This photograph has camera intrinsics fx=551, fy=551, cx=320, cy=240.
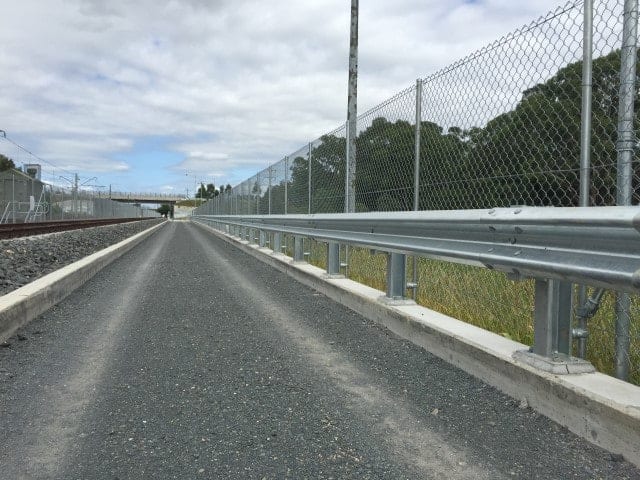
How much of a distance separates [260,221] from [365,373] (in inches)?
403

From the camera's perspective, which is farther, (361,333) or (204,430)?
(361,333)

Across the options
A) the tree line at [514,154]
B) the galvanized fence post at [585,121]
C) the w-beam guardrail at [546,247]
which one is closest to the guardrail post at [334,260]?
the tree line at [514,154]

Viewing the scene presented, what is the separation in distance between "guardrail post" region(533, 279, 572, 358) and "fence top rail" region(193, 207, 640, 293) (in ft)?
0.56

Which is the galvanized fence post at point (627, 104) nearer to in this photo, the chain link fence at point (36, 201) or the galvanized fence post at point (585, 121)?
the galvanized fence post at point (585, 121)

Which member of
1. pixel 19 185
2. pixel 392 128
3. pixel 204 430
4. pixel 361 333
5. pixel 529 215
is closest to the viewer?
pixel 204 430

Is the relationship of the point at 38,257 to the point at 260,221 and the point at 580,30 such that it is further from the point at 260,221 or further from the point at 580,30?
the point at 580,30

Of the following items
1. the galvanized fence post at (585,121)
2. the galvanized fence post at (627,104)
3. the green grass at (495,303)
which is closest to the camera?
the galvanized fence post at (627,104)

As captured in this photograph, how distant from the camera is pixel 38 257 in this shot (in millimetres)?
11625

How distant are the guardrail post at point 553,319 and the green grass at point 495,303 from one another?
52 cm

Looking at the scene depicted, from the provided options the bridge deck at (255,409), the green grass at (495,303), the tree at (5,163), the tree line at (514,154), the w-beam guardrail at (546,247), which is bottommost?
the bridge deck at (255,409)

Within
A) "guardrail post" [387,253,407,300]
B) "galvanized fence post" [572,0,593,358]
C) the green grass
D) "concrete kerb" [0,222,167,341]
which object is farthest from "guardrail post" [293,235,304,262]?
"galvanized fence post" [572,0,593,358]

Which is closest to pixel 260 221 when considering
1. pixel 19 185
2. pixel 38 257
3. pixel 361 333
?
pixel 38 257

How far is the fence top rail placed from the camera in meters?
2.50

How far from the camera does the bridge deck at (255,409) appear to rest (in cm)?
259
